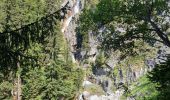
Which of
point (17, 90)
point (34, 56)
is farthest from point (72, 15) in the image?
point (34, 56)

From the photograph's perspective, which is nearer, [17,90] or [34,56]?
[34,56]

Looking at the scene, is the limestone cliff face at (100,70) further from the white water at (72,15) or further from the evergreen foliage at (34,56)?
the evergreen foliage at (34,56)

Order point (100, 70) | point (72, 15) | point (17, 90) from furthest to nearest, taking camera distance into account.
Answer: point (72, 15), point (100, 70), point (17, 90)

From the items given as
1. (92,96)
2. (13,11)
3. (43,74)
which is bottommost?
(92,96)

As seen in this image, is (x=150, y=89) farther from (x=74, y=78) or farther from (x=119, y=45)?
(x=74, y=78)

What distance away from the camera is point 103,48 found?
19.0 m

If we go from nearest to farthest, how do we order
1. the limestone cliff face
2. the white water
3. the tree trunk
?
the tree trunk → the limestone cliff face → the white water

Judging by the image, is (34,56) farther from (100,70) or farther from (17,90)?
(100,70)

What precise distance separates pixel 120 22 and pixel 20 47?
10.1 metres

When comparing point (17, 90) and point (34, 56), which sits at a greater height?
point (34, 56)

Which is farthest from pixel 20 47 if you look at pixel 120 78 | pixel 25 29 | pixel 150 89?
pixel 120 78

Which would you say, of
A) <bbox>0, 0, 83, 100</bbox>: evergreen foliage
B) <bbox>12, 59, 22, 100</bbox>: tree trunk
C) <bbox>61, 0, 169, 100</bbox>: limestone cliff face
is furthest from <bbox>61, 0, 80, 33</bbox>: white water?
<bbox>12, 59, 22, 100</bbox>: tree trunk

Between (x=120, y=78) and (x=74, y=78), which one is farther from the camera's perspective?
(x=120, y=78)

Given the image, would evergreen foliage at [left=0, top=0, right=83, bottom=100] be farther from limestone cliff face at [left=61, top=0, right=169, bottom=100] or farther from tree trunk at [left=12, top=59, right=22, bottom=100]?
limestone cliff face at [left=61, top=0, right=169, bottom=100]
